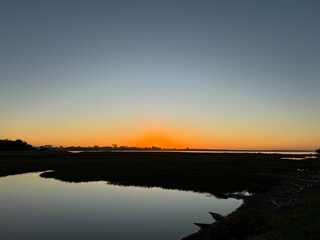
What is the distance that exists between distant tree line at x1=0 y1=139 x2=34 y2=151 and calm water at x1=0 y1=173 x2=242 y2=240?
439 ft

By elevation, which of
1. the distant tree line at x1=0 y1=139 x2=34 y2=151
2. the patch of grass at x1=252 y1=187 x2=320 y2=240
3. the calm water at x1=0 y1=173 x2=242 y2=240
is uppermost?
the distant tree line at x1=0 y1=139 x2=34 y2=151

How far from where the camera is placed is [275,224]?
1703 centimetres

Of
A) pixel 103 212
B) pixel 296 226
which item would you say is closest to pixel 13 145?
pixel 103 212

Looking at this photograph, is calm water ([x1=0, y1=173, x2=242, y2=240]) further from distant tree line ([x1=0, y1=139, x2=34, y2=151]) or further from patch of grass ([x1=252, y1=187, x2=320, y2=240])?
distant tree line ([x1=0, y1=139, x2=34, y2=151])

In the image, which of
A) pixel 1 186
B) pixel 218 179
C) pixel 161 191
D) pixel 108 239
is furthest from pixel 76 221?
pixel 218 179

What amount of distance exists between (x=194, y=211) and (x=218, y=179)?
20.8 metres

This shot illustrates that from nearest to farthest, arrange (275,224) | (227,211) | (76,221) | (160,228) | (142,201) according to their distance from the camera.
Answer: (275,224)
(160,228)
(76,221)
(227,211)
(142,201)

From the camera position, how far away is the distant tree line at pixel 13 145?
524ft

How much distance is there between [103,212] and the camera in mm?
26625

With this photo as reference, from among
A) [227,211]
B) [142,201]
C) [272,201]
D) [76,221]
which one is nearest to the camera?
[76,221]

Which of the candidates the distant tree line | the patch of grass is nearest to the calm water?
the patch of grass

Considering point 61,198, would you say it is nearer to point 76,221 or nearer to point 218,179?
point 76,221

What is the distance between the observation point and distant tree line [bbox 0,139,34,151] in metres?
160

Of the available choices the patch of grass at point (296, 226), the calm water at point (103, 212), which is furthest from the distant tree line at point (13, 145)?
the patch of grass at point (296, 226)
